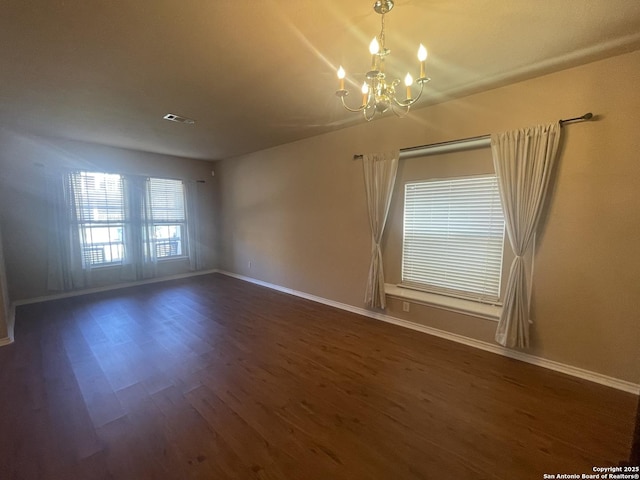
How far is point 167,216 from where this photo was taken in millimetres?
5578

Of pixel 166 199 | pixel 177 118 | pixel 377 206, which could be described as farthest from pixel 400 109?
pixel 166 199

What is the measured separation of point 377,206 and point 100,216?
16.5ft

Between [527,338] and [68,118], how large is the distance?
5760 millimetres

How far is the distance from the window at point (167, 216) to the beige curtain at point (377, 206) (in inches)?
176

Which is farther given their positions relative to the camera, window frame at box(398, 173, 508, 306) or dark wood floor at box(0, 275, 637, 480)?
window frame at box(398, 173, 508, 306)

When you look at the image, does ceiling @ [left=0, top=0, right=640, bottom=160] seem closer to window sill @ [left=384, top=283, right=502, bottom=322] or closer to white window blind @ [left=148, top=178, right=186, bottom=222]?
window sill @ [left=384, top=283, right=502, bottom=322]

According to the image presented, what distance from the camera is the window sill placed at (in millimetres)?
2646

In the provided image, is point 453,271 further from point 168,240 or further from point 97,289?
point 97,289

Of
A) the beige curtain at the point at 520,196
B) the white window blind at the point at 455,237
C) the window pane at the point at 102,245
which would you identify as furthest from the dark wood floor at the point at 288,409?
the window pane at the point at 102,245

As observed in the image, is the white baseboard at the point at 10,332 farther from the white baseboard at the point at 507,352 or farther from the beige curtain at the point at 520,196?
the beige curtain at the point at 520,196

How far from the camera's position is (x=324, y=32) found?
1.75 metres

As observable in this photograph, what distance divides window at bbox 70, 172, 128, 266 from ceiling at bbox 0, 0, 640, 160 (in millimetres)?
1706

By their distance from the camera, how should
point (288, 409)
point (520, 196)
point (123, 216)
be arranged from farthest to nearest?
point (123, 216) < point (520, 196) < point (288, 409)

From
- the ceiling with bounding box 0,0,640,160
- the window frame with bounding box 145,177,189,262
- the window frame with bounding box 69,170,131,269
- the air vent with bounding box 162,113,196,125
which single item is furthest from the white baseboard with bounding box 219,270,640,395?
the window frame with bounding box 69,170,131,269
